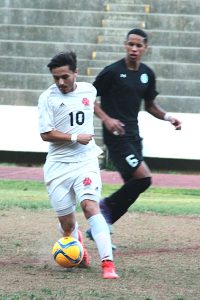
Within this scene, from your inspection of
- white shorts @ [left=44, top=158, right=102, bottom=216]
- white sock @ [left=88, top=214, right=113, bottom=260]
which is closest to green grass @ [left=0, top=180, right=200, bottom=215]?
white shorts @ [left=44, top=158, right=102, bottom=216]

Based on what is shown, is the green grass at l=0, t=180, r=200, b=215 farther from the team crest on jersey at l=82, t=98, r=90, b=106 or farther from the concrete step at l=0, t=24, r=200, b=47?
the concrete step at l=0, t=24, r=200, b=47

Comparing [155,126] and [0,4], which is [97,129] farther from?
[0,4]

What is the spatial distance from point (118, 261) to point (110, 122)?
1.34 metres

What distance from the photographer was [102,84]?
28.5 ft

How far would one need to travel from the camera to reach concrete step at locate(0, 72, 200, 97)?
23.6 meters

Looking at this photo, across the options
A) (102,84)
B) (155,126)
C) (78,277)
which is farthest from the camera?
(155,126)

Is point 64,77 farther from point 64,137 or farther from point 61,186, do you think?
point 61,186

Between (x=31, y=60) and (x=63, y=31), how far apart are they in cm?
183

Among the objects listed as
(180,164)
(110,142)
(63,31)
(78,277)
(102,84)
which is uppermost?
(102,84)

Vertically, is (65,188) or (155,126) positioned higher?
(65,188)

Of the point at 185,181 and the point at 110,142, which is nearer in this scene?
the point at 110,142

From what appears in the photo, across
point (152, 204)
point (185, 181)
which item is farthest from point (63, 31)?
point (152, 204)

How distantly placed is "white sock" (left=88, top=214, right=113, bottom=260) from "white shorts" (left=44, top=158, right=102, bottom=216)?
0.19m

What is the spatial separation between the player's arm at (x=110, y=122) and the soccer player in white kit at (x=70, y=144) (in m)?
0.39
